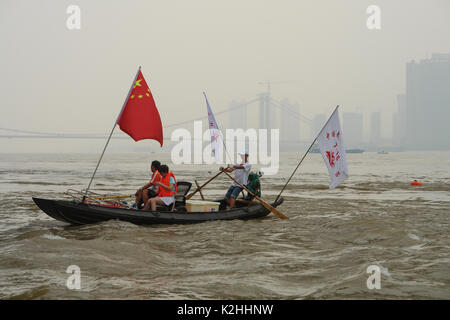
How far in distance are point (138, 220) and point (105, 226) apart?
719 millimetres

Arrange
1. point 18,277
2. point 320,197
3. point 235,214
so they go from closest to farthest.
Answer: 1. point 18,277
2. point 235,214
3. point 320,197

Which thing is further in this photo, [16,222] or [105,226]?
[16,222]

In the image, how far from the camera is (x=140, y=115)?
33.6 ft

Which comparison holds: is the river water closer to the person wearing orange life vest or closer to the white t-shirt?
the person wearing orange life vest

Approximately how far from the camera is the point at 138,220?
9977 millimetres

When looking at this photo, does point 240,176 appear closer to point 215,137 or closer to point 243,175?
point 243,175

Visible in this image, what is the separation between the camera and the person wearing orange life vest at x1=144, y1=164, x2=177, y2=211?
9.95 m

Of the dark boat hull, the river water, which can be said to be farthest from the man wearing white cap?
the dark boat hull

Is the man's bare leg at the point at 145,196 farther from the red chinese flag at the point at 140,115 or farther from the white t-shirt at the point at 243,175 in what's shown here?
the white t-shirt at the point at 243,175

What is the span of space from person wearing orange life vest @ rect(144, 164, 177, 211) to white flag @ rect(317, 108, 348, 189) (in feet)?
11.3

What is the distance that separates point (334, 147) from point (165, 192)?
3.95 metres

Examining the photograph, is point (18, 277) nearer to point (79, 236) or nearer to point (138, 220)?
point (79, 236)
